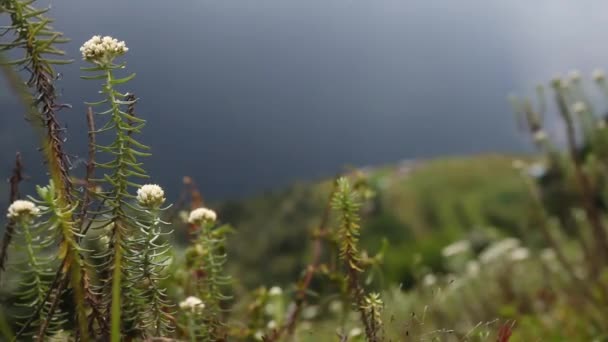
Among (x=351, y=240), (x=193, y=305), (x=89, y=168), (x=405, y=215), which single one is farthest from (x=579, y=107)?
(x=405, y=215)

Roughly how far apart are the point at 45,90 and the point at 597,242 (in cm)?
339

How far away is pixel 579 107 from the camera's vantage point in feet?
12.2

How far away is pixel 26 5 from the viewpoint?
1088mm

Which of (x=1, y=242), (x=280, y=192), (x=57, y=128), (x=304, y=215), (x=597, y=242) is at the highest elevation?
(x=280, y=192)

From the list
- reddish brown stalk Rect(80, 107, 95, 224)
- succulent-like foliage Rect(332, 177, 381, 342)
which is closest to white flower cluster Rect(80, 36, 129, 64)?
reddish brown stalk Rect(80, 107, 95, 224)

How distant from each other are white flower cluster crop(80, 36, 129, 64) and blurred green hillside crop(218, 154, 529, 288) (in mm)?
13210

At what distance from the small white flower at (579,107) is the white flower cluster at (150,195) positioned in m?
3.12

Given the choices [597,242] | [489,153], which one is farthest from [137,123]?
[489,153]

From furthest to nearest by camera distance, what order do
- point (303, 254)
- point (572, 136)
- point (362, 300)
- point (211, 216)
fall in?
point (303, 254), point (572, 136), point (211, 216), point (362, 300)

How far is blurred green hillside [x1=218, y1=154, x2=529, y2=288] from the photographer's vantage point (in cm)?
1858

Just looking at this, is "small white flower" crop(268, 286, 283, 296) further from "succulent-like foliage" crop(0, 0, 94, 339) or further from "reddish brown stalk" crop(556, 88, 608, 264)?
"reddish brown stalk" crop(556, 88, 608, 264)

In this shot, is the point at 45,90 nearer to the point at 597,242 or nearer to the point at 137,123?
the point at 137,123


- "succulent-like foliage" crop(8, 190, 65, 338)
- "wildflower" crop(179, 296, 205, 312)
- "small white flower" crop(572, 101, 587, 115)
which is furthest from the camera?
"small white flower" crop(572, 101, 587, 115)

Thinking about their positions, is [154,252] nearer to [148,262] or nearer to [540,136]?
[148,262]
